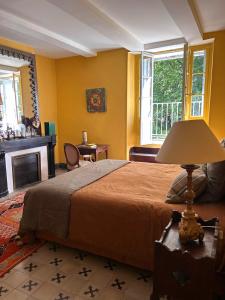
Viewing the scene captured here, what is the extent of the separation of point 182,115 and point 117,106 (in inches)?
52.2

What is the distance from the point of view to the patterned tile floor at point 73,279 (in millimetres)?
1598

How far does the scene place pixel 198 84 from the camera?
3873 mm

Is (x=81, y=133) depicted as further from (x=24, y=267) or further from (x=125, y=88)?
(x=24, y=267)

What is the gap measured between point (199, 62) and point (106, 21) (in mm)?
1858

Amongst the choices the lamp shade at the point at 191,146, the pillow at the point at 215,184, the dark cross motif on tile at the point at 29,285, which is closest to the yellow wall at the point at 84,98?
the pillow at the point at 215,184

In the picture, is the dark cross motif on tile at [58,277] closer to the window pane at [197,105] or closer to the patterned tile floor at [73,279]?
the patterned tile floor at [73,279]

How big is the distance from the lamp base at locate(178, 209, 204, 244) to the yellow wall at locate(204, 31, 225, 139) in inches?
113

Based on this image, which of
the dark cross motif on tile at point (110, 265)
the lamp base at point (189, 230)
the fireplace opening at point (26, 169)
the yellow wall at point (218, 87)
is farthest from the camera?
the fireplace opening at point (26, 169)

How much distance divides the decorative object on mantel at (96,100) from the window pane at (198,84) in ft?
5.80

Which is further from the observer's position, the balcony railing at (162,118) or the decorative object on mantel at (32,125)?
the balcony railing at (162,118)

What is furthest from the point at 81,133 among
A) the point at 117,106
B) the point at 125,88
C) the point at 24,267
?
the point at 24,267

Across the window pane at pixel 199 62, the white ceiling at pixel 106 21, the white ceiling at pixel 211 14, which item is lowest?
the window pane at pixel 199 62

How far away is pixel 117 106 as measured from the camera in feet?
14.7

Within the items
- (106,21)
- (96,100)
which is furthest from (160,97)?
(106,21)
